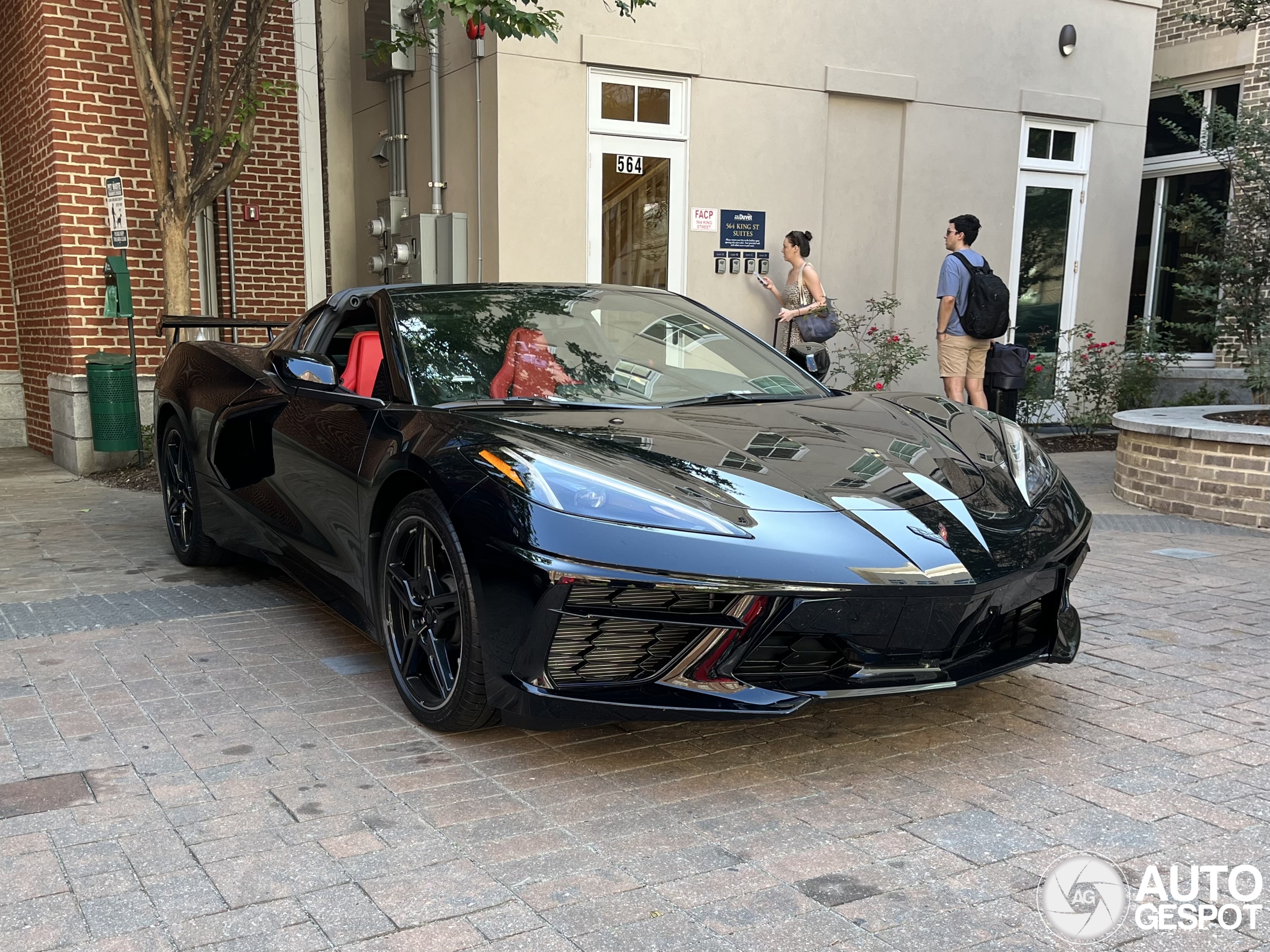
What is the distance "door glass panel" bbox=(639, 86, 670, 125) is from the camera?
30.9 ft

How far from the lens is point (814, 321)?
9.36m

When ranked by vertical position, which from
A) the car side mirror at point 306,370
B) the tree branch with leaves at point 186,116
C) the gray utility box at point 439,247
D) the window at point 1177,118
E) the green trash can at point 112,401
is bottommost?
the green trash can at point 112,401

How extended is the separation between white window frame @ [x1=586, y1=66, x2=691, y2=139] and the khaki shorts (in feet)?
9.66

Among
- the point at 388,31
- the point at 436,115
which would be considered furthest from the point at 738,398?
the point at 388,31

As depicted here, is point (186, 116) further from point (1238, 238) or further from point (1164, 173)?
point (1164, 173)

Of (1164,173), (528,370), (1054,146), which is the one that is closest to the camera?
(528,370)

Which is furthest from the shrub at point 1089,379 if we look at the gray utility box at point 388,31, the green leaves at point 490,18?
the gray utility box at point 388,31

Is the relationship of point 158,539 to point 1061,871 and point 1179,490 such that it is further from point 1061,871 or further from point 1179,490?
point 1179,490

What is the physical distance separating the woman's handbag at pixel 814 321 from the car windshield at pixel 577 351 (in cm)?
503

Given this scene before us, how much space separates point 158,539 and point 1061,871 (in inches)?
216

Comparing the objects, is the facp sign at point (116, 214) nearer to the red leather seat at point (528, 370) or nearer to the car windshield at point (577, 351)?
the car windshield at point (577, 351)

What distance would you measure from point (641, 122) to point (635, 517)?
7377 millimetres

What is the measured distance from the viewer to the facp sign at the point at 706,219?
9.70 meters

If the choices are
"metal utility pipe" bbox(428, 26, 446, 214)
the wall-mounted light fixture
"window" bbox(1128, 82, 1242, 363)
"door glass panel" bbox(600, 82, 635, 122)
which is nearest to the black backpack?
"door glass panel" bbox(600, 82, 635, 122)
